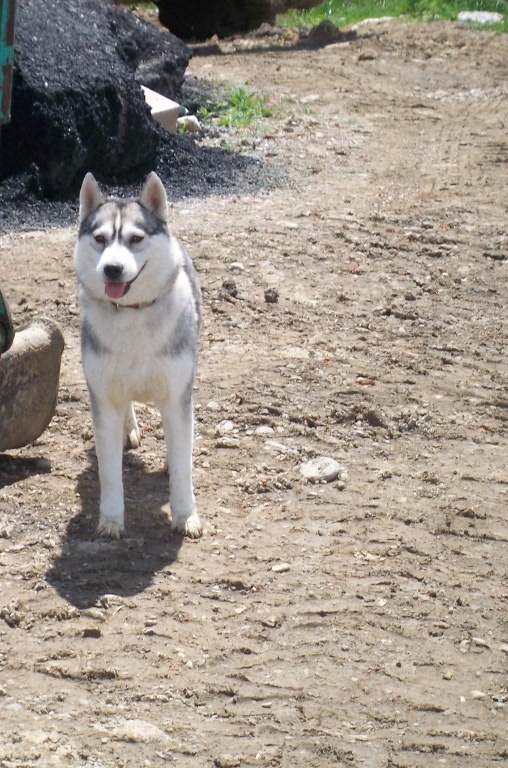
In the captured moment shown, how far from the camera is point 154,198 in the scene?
493 cm

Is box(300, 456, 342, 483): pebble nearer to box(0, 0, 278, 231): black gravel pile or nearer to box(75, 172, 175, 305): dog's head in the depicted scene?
box(75, 172, 175, 305): dog's head

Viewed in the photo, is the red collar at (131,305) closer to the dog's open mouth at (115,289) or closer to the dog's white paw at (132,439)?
the dog's open mouth at (115,289)

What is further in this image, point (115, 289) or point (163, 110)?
point (163, 110)

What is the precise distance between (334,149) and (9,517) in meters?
6.96

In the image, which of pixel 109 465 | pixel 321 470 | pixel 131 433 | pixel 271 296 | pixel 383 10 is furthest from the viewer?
pixel 383 10

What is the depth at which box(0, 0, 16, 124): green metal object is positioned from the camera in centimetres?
504

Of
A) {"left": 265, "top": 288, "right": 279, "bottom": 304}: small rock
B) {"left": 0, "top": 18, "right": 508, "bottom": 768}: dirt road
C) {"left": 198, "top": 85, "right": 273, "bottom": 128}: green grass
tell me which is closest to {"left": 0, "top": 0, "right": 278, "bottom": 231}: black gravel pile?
{"left": 0, "top": 18, "right": 508, "bottom": 768}: dirt road

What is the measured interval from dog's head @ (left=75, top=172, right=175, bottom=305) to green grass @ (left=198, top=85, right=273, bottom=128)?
6708 millimetres

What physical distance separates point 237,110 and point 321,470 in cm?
708

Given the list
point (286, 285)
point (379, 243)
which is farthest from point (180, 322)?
point (379, 243)

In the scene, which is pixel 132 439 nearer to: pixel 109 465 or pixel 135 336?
pixel 109 465

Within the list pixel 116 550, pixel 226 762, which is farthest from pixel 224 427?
pixel 226 762

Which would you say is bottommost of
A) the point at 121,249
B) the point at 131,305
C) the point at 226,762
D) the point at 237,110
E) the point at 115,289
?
the point at 226,762

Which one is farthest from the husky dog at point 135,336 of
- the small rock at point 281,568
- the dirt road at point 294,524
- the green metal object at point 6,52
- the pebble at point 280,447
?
the pebble at point 280,447
